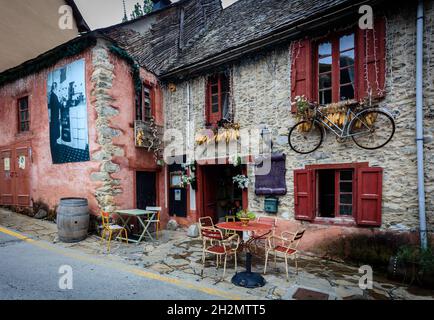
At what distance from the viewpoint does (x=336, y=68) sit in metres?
5.77

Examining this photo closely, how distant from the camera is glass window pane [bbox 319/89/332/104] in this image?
594 cm

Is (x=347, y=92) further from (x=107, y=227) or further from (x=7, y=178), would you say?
(x=7, y=178)

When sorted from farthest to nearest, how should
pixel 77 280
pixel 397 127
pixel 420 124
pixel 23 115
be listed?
pixel 23 115
pixel 397 127
pixel 420 124
pixel 77 280

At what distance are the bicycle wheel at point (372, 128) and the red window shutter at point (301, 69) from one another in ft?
4.08

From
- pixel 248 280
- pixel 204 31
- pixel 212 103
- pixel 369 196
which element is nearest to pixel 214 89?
pixel 212 103

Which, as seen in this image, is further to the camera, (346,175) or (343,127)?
(346,175)

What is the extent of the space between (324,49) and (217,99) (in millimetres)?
3252

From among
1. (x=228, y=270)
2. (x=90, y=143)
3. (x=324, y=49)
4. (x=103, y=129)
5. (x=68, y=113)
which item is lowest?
(x=228, y=270)

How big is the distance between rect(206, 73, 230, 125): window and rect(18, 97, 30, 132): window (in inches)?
251

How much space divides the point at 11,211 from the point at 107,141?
206 inches

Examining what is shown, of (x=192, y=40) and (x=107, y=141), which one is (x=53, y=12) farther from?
(x=107, y=141)

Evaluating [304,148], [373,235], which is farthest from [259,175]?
[373,235]

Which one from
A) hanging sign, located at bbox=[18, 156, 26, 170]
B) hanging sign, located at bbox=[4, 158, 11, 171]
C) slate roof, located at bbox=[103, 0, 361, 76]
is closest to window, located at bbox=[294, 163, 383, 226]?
slate roof, located at bbox=[103, 0, 361, 76]

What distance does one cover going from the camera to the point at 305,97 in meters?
6.00
